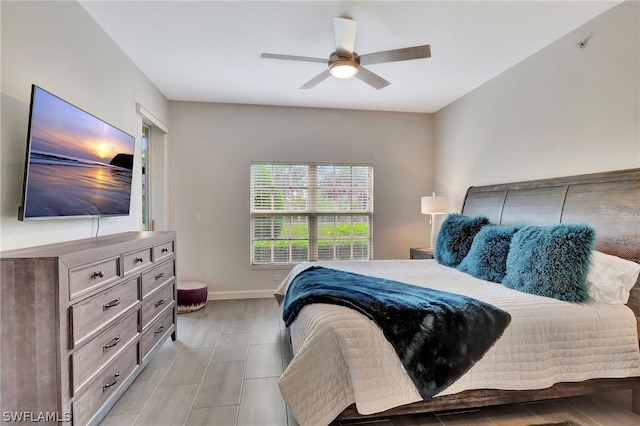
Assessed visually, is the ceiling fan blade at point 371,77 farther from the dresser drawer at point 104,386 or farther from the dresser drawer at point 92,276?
the dresser drawer at point 104,386

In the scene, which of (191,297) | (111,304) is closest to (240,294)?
(191,297)

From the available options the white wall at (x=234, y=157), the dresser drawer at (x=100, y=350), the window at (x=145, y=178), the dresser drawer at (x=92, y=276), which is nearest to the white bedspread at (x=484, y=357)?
the dresser drawer at (x=100, y=350)

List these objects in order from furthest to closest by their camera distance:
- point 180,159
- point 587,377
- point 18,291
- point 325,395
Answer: point 180,159 → point 587,377 → point 325,395 → point 18,291

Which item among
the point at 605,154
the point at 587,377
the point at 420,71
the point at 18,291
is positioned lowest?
the point at 587,377

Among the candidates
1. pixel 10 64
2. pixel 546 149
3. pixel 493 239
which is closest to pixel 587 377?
pixel 493 239

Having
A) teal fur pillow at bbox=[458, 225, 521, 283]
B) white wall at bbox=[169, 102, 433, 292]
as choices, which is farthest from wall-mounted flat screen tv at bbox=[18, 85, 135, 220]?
teal fur pillow at bbox=[458, 225, 521, 283]

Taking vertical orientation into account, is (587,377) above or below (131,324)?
below

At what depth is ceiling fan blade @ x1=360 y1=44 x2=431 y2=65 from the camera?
224 cm

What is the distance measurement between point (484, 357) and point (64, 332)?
2110mm

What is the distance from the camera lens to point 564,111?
2.61 m

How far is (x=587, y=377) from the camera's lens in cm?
181

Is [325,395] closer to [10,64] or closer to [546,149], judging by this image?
[10,64]

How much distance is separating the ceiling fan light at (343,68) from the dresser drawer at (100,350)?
7.67 ft

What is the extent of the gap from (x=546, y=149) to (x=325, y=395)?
282cm
